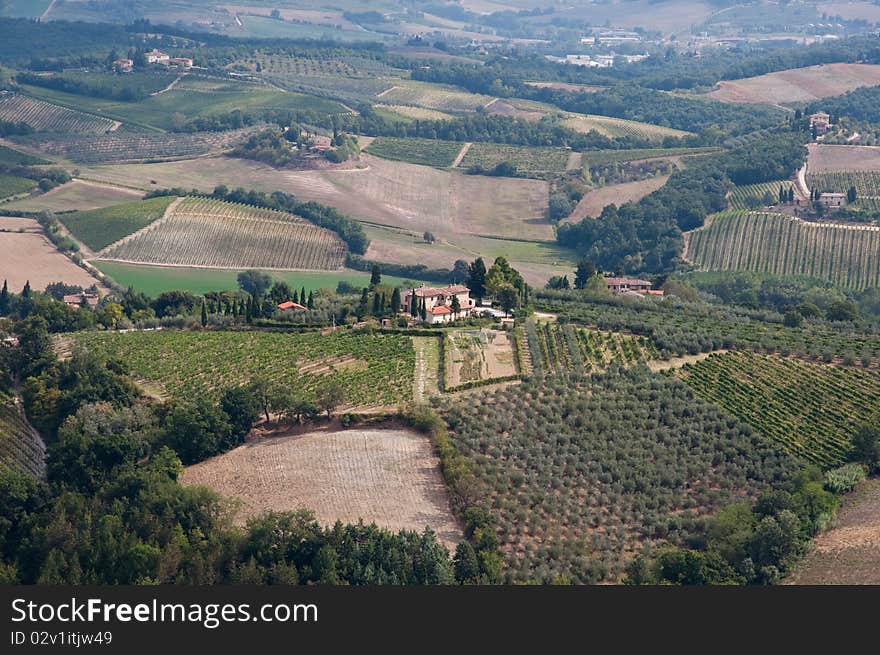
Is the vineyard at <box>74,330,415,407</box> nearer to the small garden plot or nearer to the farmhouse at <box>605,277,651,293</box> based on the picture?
the small garden plot

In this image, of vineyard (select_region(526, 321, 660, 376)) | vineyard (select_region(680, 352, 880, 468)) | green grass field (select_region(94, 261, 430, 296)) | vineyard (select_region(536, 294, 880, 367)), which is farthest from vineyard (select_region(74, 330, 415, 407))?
green grass field (select_region(94, 261, 430, 296))

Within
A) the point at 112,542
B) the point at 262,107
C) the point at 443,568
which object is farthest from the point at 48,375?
the point at 262,107

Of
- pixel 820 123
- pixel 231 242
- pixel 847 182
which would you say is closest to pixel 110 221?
pixel 231 242

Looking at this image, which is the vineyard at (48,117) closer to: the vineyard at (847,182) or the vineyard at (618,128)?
the vineyard at (618,128)

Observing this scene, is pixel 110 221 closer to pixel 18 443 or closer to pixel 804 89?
pixel 18 443

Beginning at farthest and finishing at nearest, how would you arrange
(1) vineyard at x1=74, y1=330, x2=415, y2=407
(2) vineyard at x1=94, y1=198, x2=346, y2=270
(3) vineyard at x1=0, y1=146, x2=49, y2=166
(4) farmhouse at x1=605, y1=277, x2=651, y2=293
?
1. (3) vineyard at x1=0, y1=146, x2=49, y2=166
2. (2) vineyard at x1=94, y1=198, x2=346, y2=270
3. (4) farmhouse at x1=605, y1=277, x2=651, y2=293
4. (1) vineyard at x1=74, y1=330, x2=415, y2=407
